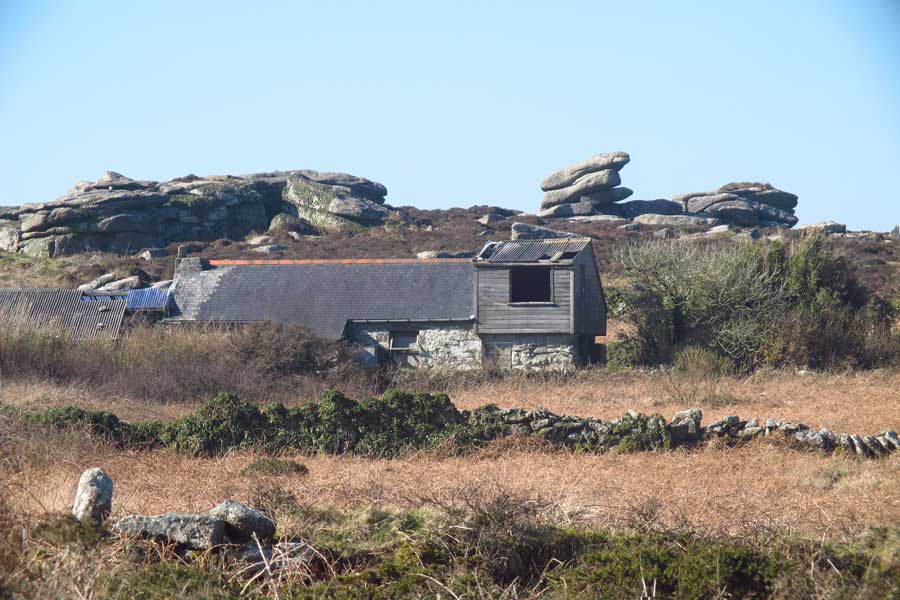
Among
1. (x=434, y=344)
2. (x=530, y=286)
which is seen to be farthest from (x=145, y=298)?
(x=530, y=286)

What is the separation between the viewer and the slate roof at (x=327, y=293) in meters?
28.7

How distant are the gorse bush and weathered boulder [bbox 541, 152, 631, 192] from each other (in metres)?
40.2

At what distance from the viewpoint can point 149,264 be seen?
46.6 m

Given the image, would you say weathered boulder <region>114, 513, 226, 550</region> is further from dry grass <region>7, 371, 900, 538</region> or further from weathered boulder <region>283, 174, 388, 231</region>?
weathered boulder <region>283, 174, 388, 231</region>

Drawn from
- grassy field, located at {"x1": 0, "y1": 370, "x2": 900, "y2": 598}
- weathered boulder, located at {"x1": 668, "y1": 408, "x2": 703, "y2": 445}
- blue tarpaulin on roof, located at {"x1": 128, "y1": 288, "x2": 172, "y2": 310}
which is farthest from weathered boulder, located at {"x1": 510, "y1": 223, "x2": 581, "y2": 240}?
weathered boulder, located at {"x1": 668, "y1": 408, "x2": 703, "y2": 445}

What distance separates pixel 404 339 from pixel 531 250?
4917 mm

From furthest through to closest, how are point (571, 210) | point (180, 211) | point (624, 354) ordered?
point (571, 210)
point (180, 211)
point (624, 354)

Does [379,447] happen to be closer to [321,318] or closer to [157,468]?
[157,468]

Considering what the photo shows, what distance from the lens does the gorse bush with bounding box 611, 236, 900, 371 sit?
26.1 meters

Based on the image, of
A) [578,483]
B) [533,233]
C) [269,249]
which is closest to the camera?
[578,483]

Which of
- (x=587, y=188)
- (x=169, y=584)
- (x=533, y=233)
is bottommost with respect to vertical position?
(x=169, y=584)

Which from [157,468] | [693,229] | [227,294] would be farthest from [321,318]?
[693,229]

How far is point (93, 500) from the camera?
711cm

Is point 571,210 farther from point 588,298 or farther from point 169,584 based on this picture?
point 169,584
